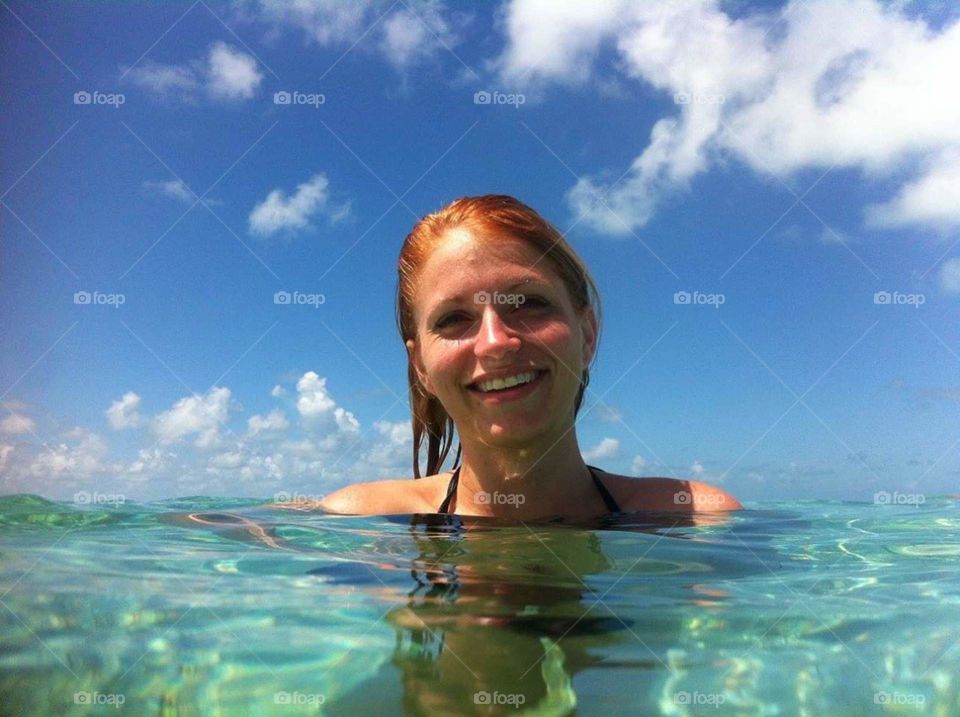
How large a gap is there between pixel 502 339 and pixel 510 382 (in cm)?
32

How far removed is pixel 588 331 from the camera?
5418 mm

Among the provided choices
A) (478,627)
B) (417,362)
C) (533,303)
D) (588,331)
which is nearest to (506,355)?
(533,303)

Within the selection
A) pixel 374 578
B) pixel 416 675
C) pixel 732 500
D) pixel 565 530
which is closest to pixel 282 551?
pixel 374 578

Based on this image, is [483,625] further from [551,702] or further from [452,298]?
[452,298]

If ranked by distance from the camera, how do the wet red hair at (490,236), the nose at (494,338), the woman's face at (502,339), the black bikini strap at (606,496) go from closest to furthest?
the nose at (494,338)
the woman's face at (502,339)
the wet red hair at (490,236)
the black bikini strap at (606,496)

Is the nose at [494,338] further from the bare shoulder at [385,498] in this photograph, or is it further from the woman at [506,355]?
the bare shoulder at [385,498]

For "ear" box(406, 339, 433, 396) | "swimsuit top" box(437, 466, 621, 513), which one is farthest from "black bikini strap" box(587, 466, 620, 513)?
"ear" box(406, 339, 433, 396)

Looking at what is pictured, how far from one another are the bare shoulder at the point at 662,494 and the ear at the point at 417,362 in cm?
163

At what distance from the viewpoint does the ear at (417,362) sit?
567 cm

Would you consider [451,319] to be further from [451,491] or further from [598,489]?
[598,489]

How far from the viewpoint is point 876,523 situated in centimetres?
676


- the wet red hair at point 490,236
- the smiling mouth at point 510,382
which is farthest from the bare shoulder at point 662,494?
the smiling mouth at point 510,382

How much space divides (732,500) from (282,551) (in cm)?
414

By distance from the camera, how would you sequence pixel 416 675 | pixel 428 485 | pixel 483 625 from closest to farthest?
pixel 416 675 → pixel 483 625 → pixel 428 485
